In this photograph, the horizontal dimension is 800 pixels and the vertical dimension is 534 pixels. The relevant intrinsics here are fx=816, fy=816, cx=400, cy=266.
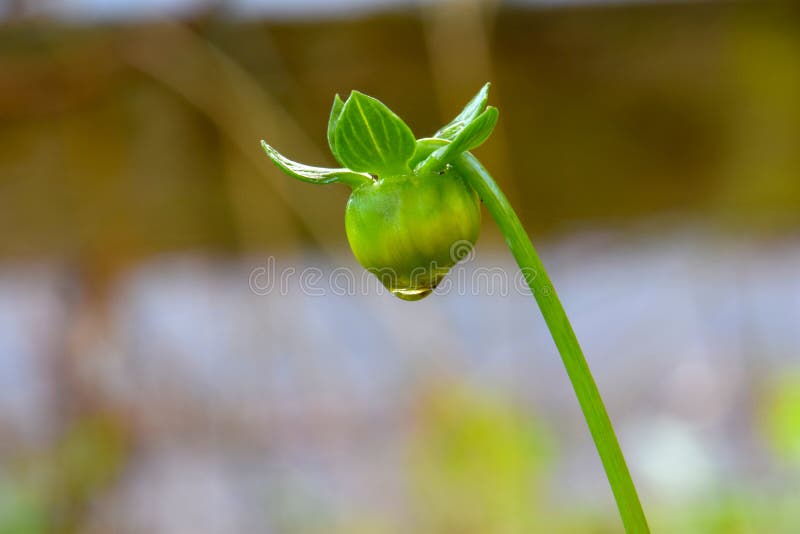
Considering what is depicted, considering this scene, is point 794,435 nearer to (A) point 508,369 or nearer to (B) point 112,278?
(A) point 508,369

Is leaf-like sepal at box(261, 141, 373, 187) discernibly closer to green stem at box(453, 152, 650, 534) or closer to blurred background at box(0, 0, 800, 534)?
green stem at box(453, 152, 650, 534)

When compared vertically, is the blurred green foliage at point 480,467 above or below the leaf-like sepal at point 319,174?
above

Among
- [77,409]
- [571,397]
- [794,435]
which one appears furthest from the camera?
[571,397]

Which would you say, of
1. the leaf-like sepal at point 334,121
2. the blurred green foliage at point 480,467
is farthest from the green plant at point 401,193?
the blurred green foliage at point 480,467

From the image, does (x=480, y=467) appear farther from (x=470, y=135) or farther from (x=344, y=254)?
(x=470, y=135)

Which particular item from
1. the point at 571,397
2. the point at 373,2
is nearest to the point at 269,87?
the point at 373,2

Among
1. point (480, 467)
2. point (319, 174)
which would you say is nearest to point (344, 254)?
point (480, 467)

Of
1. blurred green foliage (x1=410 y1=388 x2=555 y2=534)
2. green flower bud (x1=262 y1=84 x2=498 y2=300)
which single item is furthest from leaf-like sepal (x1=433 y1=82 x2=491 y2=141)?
blurred green foliage (x1=410 y1=388 x2=555 y2=534)

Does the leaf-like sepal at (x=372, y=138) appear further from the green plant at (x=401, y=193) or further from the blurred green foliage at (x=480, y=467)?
the blurred green foliage at (x=480, y=467)
